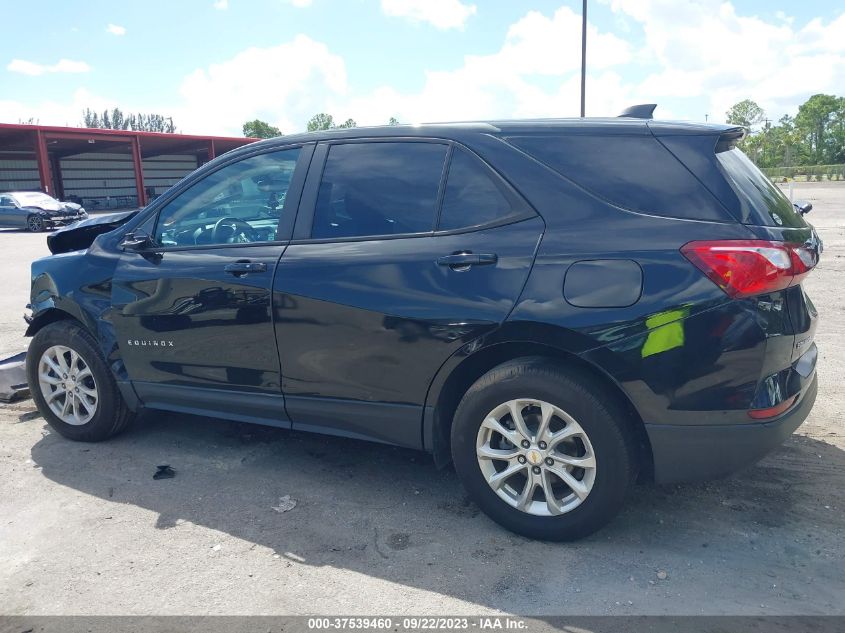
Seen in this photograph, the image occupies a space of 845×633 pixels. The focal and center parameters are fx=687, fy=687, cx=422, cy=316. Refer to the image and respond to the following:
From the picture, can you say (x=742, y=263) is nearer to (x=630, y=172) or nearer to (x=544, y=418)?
(x=630, y=172)

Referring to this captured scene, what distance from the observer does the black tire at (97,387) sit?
4.35 meters

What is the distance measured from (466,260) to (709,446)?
1.29 m

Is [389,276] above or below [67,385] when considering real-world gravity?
above

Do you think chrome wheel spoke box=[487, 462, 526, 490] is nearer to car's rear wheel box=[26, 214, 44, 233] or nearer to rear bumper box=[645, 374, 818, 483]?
rear bumper box=[645, 374, 818, 483]

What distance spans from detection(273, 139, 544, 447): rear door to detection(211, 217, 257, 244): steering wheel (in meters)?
0.38

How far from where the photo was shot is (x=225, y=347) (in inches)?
150

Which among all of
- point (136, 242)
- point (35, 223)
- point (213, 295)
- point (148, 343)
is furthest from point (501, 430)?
point (35, 223)

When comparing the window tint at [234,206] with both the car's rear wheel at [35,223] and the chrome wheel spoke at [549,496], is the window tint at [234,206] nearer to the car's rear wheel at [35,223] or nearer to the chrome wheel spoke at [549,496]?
the chrome wheel spoke at [549,496]

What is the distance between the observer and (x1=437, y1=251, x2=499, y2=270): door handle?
308 centimetres

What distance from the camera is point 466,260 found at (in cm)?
312

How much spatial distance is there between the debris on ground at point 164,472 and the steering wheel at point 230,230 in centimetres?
137

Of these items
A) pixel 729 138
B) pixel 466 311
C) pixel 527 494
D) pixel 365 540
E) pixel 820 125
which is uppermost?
pixel 820 125

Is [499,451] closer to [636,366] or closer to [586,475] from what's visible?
[586,475]

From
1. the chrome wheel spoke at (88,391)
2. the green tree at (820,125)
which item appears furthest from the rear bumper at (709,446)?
the green tree at (820,125)
